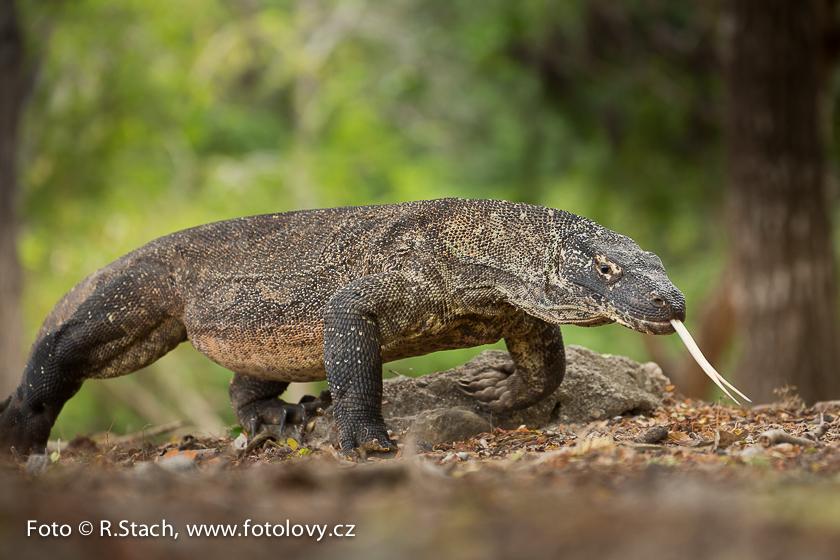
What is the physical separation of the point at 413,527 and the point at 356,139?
2093cm

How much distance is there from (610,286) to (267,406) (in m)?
2.53

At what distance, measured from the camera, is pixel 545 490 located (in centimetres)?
207

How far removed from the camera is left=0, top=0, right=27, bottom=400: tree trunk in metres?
10.0

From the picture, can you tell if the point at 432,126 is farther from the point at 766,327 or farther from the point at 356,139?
the point at 766,327

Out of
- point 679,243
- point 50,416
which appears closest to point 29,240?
point 50,416

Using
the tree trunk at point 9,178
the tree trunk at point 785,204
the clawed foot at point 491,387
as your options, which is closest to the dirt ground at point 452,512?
the clawed foot at point 491,387

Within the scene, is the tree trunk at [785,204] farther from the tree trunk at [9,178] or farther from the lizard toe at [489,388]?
the tree trunk at [9,178]

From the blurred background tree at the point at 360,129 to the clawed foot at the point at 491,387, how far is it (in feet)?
9.68

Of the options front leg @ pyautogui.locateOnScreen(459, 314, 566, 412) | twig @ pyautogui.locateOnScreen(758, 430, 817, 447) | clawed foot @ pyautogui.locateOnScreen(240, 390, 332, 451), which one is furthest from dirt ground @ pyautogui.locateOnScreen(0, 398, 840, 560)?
clawed foot @ pyautogui.locateOnScreen(240, 390, 332, 451)

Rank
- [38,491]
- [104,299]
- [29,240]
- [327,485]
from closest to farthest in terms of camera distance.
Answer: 1. [38,491]
2. [327,485]
3. [104,299]
4. [29,240]

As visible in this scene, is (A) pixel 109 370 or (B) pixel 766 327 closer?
(A) pixel 109 370

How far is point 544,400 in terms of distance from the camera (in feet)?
16.0

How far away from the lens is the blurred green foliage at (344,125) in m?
11.7

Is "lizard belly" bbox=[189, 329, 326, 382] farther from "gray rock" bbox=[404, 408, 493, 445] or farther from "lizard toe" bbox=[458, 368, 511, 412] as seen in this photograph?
"lizard toe" bbox=[458, 368, 511, 412]
